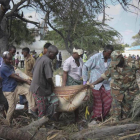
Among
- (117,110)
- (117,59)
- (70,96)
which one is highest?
(117,59)

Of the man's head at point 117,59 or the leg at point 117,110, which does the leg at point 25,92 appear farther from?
the man's head at point 117,59

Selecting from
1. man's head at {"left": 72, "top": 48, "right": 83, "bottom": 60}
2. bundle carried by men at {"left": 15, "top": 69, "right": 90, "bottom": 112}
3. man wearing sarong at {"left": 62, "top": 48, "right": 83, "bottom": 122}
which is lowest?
bundle carried by men at {"left": 15, "top": 69, "right": 90, "bottom": 112}

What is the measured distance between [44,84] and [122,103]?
4.69 feet

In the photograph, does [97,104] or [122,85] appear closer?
[122,85]

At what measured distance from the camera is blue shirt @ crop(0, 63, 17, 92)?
3.95 m

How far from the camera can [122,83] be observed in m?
3.68

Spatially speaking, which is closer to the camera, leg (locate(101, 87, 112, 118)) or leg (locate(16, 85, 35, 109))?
leg (locate(16, 85, 35, 109))

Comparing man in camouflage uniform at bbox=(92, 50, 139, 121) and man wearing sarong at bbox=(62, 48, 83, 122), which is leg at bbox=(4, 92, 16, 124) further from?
man in camouflage uniform at bbox=(92, 50, 139, 121)

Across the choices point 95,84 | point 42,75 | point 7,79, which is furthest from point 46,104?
point 95,84

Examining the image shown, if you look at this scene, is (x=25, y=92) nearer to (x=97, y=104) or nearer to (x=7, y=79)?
(x=7, y=79)

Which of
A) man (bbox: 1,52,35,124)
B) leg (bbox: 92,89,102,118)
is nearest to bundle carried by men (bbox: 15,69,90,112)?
leg (bbox: 92,89,102,118)

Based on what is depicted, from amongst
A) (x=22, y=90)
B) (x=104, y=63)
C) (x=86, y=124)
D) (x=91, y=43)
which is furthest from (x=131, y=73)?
(x=91, y=43)

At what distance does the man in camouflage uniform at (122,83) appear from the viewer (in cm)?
360

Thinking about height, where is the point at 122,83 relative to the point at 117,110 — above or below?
above
